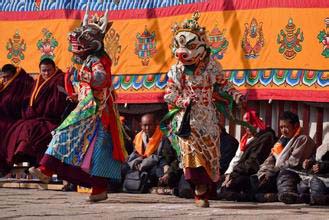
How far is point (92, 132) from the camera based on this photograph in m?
11.9

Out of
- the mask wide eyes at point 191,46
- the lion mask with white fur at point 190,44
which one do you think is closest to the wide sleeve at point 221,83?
the lion mask with white fur at point 190,44

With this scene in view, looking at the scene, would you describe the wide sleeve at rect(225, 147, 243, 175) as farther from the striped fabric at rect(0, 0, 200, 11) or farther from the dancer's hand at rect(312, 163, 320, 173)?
the striped fabric at rect(0, 0, 200, 11)

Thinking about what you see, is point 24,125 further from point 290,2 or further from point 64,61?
point 290,2

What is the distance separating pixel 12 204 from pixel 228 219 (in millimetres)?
2497

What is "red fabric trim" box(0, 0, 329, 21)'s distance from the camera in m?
13.3

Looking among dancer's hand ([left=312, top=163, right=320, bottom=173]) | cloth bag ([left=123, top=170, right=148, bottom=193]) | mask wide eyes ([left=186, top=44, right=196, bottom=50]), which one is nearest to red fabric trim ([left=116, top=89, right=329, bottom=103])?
dancer's hand ([left=312, top=163, right=320, bottom=173])

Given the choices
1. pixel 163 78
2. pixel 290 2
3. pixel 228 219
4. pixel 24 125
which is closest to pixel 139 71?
pixel 163 78

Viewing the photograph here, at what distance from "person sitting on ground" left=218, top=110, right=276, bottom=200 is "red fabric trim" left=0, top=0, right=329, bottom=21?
131 centimetres

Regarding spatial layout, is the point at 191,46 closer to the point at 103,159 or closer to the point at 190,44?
the point at 190,44

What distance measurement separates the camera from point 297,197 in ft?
38.9

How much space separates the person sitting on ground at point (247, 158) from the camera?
12648mm

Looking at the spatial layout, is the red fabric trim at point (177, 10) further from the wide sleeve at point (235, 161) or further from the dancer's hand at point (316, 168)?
the dancer's hand at point (316, 168)

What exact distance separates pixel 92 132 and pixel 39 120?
111 inches

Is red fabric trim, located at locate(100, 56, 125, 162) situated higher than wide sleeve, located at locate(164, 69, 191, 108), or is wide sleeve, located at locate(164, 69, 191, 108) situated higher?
wide sleeve, located at locate(164, 69, 191, 108)
